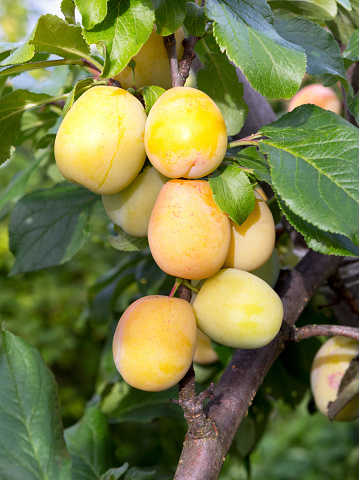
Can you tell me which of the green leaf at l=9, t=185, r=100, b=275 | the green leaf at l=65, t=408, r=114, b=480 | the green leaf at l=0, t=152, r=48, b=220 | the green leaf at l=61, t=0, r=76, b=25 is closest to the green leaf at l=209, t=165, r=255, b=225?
the green leaf at l=61, t=0, r=76, b=25

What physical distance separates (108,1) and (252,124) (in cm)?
41

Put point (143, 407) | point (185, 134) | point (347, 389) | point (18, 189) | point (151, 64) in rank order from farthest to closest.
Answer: point (18, 189) → point (143, 407) → point (347, 389) → point (151, 64) → point (185, 134)

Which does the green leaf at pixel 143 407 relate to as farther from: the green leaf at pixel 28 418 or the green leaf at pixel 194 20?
the green leaf at pixel 194 20

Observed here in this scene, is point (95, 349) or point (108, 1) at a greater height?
point (108, 1)

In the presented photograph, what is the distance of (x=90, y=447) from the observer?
74 cm

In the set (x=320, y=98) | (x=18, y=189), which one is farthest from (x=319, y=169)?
(x=320, y=98)

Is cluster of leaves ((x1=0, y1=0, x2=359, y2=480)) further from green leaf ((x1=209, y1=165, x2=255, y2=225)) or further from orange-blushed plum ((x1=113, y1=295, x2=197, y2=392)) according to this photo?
orange-blushed plum ((x1=113, y1=295, x2=197, y2=392))

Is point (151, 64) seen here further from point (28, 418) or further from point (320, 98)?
point (320, 98)

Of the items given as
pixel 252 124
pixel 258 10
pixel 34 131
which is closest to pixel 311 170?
pixel 258 10

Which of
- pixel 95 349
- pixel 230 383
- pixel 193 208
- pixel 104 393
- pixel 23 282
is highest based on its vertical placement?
pixel 193 208

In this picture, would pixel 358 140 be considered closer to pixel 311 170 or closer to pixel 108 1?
pixel 311 170

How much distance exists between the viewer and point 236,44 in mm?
421

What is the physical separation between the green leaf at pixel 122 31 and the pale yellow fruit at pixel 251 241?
0.18 m

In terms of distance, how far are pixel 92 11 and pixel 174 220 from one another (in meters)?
0.19
